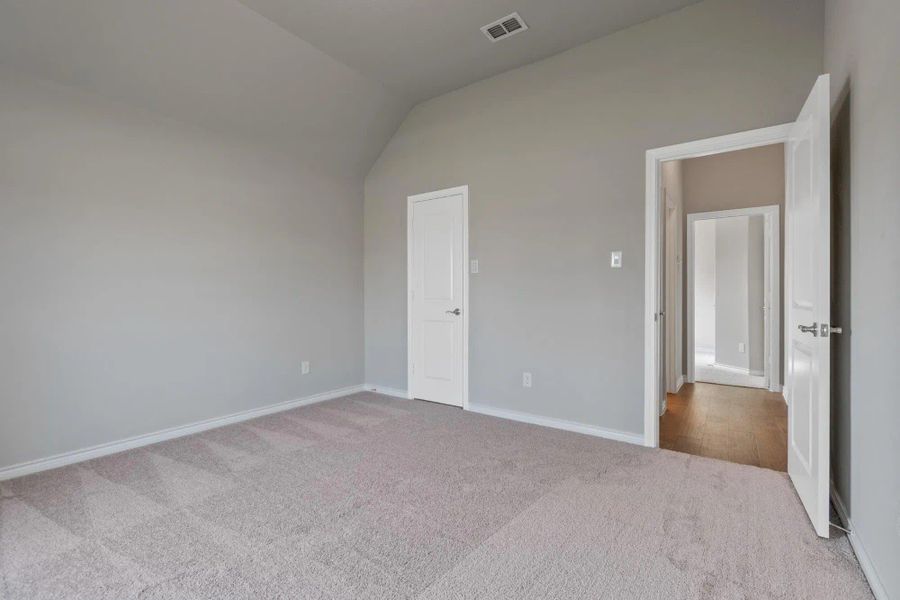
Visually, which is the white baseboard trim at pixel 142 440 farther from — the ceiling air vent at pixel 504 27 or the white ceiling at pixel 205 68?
the ceiling air vent at pixel 504 27

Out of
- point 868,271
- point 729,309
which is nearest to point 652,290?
point 868,271

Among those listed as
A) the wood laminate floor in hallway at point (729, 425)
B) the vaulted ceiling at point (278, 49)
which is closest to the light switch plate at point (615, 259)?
the wood laminate floor in hallway at point (729, 425)

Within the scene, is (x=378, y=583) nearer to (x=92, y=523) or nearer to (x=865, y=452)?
(x=92, y=523)

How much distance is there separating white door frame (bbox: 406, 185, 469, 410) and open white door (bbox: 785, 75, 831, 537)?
237cm

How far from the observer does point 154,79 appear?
9.85 ft

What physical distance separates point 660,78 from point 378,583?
11.2 feet

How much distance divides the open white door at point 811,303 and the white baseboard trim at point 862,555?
0.34ft

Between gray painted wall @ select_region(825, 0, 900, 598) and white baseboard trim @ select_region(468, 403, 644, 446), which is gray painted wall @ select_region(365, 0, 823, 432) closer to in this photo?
white baseboard trim @ select_region(468, 403, 644, 446)

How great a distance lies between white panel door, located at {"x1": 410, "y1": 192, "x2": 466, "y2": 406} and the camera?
4164 millimetres

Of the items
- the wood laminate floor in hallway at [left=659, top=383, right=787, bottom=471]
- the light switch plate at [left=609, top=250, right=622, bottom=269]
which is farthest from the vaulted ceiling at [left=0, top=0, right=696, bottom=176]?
the wood laminate floor in hallway at [left=659, top=383, right=787, bottom=471]

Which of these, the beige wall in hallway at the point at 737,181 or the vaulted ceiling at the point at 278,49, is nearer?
the vaulted ceiling at the point at 278,49

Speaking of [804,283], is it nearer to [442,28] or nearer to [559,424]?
[559,424]

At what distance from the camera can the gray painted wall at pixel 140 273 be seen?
8.73 ft

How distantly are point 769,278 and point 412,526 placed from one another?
16.2ft
